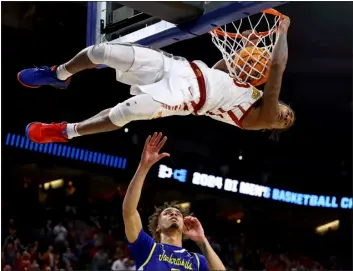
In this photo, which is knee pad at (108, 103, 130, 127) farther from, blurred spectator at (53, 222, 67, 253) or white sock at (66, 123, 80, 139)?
blurred spectator at (53, 222, 67, 253)

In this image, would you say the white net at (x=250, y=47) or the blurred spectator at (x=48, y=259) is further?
the blurred spectator at (x=48, y=259)

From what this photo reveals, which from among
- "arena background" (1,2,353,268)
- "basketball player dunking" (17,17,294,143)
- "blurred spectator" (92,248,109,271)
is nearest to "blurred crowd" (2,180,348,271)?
"blurred spectator" (92,248,109,271)

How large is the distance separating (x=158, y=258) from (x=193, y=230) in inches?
16.9

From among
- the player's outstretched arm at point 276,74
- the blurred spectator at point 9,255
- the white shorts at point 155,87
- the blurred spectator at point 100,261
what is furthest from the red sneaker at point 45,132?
the blurred spectator at point 100,261

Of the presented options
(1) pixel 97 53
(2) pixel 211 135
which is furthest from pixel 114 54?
(2) pixel 211 135

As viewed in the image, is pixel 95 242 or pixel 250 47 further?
pixel 95 242

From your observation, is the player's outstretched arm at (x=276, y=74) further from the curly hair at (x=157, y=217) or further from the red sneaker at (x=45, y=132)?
the red sneaker at (x=45, y=132)

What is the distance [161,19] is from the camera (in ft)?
14.3

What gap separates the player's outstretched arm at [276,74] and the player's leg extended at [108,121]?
2.14 ft

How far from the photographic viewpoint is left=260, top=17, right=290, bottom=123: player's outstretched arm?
12.3 feet

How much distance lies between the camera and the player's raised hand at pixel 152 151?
13.4ft

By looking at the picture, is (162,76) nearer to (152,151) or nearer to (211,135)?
(152,151)

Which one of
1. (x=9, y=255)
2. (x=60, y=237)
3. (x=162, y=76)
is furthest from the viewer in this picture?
(x=60, y=237)

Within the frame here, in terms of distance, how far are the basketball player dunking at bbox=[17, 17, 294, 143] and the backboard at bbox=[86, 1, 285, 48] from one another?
0.29m
